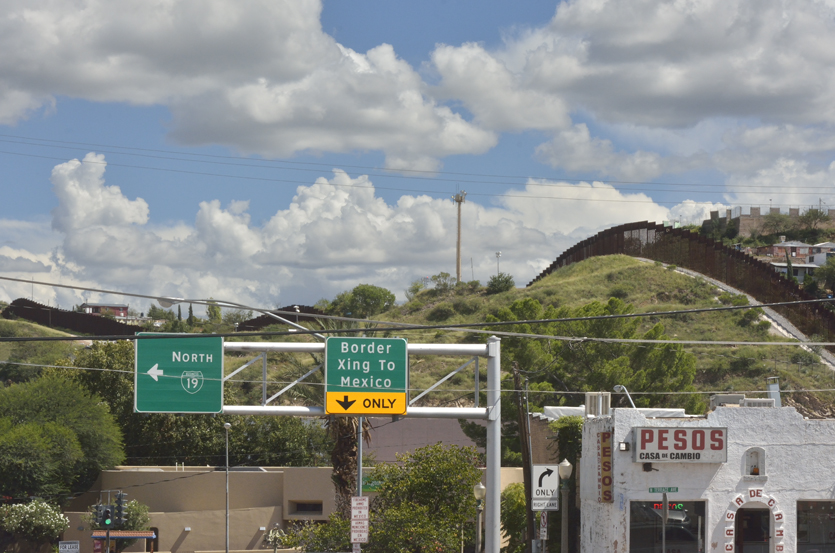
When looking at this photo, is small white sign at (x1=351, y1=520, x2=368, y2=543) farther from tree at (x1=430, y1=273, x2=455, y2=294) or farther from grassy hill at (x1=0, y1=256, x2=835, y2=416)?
tree at (x1=430, y1=273, x2=455, y2=294)

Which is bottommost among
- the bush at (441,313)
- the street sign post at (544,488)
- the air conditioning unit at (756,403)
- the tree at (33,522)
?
the tree at (33,522)

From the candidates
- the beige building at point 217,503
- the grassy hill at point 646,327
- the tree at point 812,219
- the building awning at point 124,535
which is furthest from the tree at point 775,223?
the building awning at point 124,535

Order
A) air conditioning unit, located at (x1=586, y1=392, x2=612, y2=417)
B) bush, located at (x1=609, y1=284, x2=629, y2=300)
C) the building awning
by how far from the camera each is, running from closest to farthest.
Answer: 1. air conditioning unit, located at (x1=586, y1=392, x2=612, y2=417)
2. the building awning
3. bush, located at (x1=609, y1=284, x2=629, y2=300)

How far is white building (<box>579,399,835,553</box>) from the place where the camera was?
863 inches

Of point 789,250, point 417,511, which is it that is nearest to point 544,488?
point 417,511

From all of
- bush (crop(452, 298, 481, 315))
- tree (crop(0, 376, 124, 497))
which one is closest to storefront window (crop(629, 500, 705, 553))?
tree (crop(0, 376, 124, 497))

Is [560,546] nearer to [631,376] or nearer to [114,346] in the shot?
[631,376]

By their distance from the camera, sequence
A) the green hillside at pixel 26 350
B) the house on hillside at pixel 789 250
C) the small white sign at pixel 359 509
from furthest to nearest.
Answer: the house on hillside at pixel 789 250, the green hillside at pixel 26 350, the small white sign at pixel 359 509

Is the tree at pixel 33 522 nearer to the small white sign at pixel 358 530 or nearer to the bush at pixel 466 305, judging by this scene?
the small white sign at pixel 358 530

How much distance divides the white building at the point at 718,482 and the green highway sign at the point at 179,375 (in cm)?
1003

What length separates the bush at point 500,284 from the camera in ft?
332

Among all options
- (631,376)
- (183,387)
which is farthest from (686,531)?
(631,376)

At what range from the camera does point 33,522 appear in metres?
38.2

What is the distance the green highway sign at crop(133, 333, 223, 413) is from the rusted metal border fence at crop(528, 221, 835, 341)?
50.5 meters
